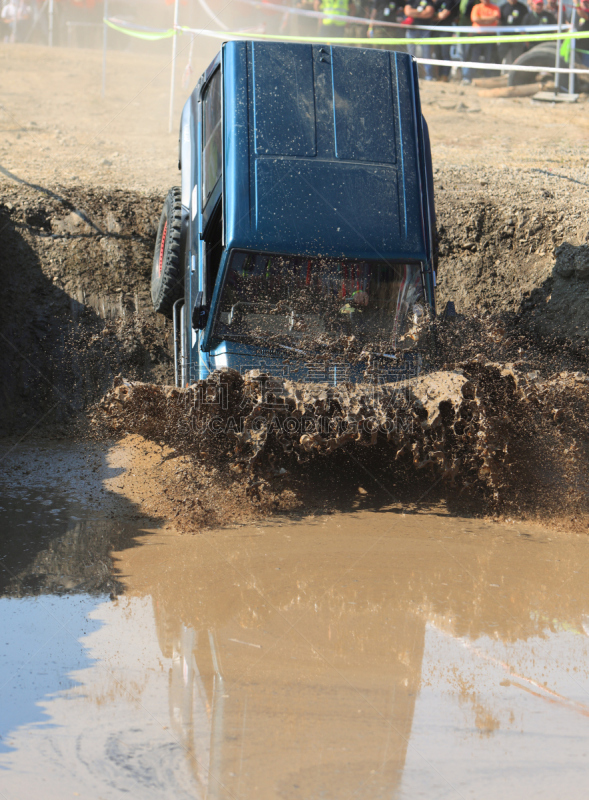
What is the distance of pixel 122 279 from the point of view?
358 inches

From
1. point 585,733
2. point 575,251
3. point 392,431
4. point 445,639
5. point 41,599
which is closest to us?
point 585,733

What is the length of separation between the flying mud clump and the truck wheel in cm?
218

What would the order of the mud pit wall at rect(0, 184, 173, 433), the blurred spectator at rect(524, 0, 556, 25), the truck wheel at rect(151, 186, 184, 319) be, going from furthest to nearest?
the blurred spectator at rect(524, 0, 556, 25), the mud pit wall at rect(0, 184, 173, 433), the truck wheel at rect(151, 186, 184, 319)

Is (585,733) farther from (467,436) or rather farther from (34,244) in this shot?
(34,244)

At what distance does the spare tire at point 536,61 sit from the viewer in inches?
587

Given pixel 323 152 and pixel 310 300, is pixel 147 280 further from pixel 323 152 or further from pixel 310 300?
pixel 310 300

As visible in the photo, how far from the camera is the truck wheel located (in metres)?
7.53

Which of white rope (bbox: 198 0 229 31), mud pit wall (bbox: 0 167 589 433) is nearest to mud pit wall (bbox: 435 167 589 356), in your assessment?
mud pit wall (bbox: 0 167 589 433)

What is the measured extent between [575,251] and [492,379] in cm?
410

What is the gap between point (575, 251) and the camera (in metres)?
8.93

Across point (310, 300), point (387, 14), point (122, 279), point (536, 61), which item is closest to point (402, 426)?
point (310, 300)

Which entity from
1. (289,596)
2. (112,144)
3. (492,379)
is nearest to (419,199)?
(492,379)

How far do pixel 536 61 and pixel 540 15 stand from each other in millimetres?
1102

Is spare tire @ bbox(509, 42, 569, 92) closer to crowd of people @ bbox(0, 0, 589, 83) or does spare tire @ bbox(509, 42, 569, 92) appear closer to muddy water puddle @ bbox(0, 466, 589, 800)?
crowd of people @ bbox(0, 0, 589, 83)
